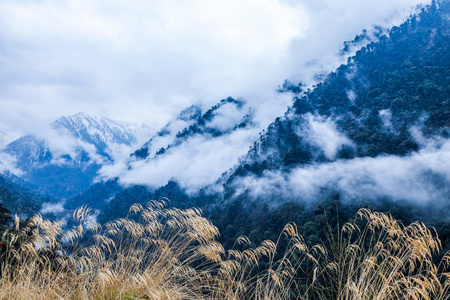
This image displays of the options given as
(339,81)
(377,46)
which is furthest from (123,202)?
(377,46)

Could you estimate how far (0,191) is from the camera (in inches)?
2501

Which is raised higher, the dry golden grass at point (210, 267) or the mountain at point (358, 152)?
the mountain at point (358, 152)

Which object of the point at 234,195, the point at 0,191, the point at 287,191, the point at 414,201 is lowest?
the point at 0,191

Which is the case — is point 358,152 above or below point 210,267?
above

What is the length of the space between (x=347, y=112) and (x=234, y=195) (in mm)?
39251

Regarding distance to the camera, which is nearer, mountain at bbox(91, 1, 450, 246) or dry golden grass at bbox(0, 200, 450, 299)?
dry golden grass at bbox(0, 200, 450, 299)

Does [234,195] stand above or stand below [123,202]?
above

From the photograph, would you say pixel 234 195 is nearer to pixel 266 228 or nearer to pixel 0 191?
pixel 266 228

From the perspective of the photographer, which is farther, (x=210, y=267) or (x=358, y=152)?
(x=358, y=152)

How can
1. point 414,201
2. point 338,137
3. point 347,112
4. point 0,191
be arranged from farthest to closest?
point 347,112 < point 338,137 < point 0,191 < point 414,201

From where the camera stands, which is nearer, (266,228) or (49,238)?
(49,238)

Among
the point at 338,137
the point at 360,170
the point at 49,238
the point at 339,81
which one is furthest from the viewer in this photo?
the point at 339,81

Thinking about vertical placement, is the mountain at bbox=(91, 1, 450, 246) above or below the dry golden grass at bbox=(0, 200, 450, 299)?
above

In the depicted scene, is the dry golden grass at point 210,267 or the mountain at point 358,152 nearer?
the dry golden grass at point 210,267
